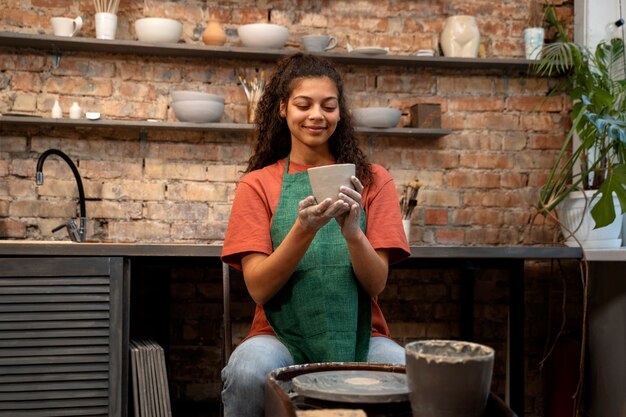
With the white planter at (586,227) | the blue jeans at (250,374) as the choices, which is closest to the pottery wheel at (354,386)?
the blue jeans at (250,374)

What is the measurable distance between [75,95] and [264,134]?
1.38 metres

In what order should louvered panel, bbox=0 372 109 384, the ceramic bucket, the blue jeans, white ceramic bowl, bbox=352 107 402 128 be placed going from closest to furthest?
Result: the ceramic bucket < the blue jeans < louvered panel, bbox=0 372 109 384 < white ceramic bowl, bbox=352 107 402 128

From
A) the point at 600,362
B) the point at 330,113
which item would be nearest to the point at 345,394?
the point at 330,113

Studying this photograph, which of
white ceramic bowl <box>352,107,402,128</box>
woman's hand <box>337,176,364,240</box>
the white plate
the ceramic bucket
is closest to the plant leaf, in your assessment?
white ceramic bowl <box>352,107,402,128</box>

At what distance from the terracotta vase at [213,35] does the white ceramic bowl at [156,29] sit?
4.9 inches

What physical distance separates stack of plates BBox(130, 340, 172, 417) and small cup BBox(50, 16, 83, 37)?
130 cm

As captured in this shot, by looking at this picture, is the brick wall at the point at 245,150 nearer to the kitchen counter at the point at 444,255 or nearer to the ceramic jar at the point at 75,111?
the ceramic jar at the point at 75,111

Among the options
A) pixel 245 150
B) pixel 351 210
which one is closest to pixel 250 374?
pixel 351 210

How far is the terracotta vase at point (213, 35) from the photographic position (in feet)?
9.47

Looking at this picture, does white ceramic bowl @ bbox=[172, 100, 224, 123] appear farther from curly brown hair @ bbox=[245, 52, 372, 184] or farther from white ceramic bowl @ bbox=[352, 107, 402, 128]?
curly brown hair @ bbox=[245, 52, 372, 184]

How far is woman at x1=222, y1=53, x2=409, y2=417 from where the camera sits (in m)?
1.43

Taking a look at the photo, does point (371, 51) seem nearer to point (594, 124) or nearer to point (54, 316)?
point (594, 124)

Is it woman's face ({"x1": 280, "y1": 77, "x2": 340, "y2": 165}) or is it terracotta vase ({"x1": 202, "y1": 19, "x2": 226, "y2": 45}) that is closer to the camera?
woman's face ({"x1": 280, "y1": 77, "x2": 340, "y2": 165})

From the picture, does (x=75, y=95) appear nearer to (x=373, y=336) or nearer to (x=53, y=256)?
(x=53, y=256)
